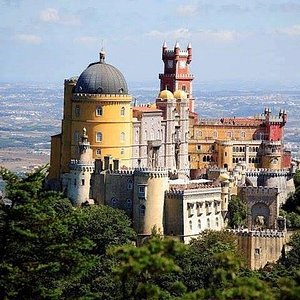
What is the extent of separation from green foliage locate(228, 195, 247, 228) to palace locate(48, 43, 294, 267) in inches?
25.6

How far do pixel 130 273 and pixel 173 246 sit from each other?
1793mm

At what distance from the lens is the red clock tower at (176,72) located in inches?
4589

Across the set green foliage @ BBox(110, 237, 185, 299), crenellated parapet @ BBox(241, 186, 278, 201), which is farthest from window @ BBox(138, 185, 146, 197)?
green foliage @ BBox(110, 237, 185, 299)

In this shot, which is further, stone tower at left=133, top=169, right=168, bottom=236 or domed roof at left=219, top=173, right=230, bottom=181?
domed roof at left=219, top=173, right=230, bottom=181

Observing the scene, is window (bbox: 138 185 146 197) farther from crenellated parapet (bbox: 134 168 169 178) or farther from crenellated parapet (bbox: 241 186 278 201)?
crenellated parapet (bbox: 241 186 278 201)

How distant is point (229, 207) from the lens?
89875mm

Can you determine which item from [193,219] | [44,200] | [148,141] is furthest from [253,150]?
[44,200]

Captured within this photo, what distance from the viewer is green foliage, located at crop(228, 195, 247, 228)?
89500 mm

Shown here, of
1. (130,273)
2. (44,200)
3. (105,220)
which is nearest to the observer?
(130,273)

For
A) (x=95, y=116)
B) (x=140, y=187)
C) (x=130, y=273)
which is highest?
(x=95, y=116)

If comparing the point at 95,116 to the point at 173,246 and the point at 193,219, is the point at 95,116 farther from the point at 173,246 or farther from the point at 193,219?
the point at 173,246

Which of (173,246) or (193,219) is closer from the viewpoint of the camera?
(173,246)

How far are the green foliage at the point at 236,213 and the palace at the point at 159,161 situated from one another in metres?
0.65

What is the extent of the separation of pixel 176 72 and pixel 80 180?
32036 millimetres
